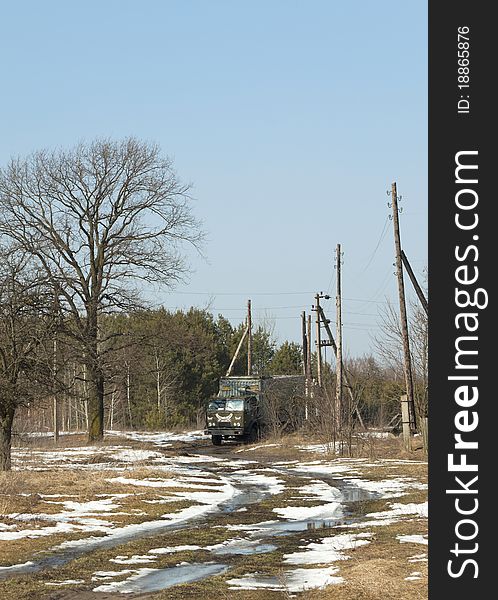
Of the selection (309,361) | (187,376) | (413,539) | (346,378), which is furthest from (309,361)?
(413,539)

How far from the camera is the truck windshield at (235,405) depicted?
44737 mm

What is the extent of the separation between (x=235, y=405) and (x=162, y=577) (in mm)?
33172

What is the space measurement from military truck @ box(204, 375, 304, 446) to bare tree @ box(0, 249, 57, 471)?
20441 mm

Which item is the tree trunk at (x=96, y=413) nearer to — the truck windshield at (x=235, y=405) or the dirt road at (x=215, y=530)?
the truck windshield at (x=235, y=405)

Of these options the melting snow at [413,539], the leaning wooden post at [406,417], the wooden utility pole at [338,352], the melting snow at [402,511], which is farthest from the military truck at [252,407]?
the melting snow at [413,539]

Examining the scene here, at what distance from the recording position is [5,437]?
25000 mm

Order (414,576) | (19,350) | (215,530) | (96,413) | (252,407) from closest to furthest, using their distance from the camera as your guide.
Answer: (414,576) < (215,530) < (19,350) < (96,413) < (252,407)

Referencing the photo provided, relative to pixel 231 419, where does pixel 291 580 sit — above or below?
above

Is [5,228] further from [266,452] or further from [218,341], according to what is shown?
[218,341]

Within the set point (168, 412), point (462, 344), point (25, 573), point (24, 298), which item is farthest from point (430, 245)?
point (168, 412)

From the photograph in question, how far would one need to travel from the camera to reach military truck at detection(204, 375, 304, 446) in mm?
44781

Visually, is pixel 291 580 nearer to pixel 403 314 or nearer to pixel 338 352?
pixel 403 314

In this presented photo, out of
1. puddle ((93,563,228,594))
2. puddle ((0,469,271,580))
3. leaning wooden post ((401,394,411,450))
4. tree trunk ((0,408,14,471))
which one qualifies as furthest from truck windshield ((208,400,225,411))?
puddle ((93,563,228,594))

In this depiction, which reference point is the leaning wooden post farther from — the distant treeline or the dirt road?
the distant treeline
